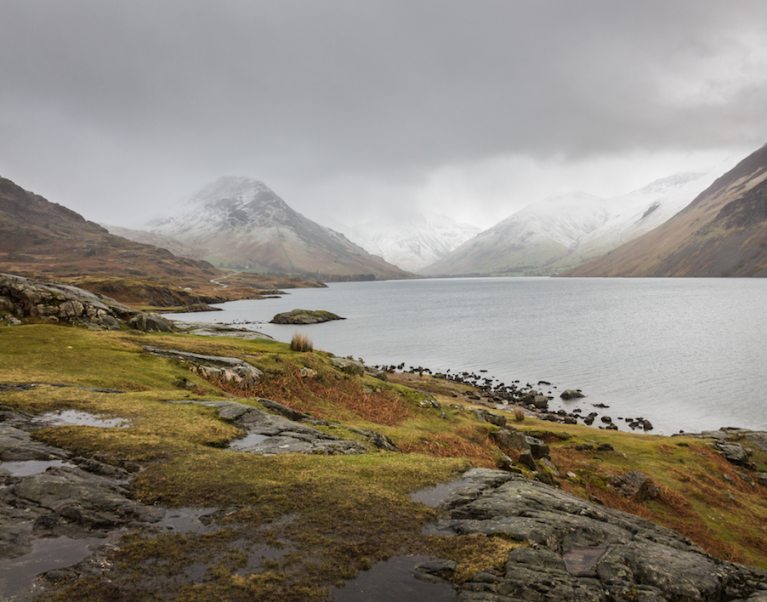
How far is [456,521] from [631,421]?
45935 millimetres

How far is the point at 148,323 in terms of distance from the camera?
150ft

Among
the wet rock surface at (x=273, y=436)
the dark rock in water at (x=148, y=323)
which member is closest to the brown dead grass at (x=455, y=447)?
the wet rock surface at (x=273, y=436)

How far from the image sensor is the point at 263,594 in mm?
8094

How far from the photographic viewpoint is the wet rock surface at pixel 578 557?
29.4 ft

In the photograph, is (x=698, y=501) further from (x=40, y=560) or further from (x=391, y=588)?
(x=40, y=560)

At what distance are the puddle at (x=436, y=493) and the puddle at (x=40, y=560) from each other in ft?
24.5

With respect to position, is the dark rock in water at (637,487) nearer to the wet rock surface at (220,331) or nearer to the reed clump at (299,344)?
the reed clump at (299,344)

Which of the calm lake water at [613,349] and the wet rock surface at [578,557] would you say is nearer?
the wet rock surface at [578,557]

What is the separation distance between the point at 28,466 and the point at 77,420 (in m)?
4.00

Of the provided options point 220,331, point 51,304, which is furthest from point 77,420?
point 220,331

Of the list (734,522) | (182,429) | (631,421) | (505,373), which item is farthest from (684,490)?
(505,373)

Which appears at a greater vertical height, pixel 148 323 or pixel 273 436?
pixel 148 323

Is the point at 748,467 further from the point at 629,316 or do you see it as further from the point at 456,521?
the point at 629,316

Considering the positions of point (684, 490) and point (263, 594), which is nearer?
point (263, 594)
